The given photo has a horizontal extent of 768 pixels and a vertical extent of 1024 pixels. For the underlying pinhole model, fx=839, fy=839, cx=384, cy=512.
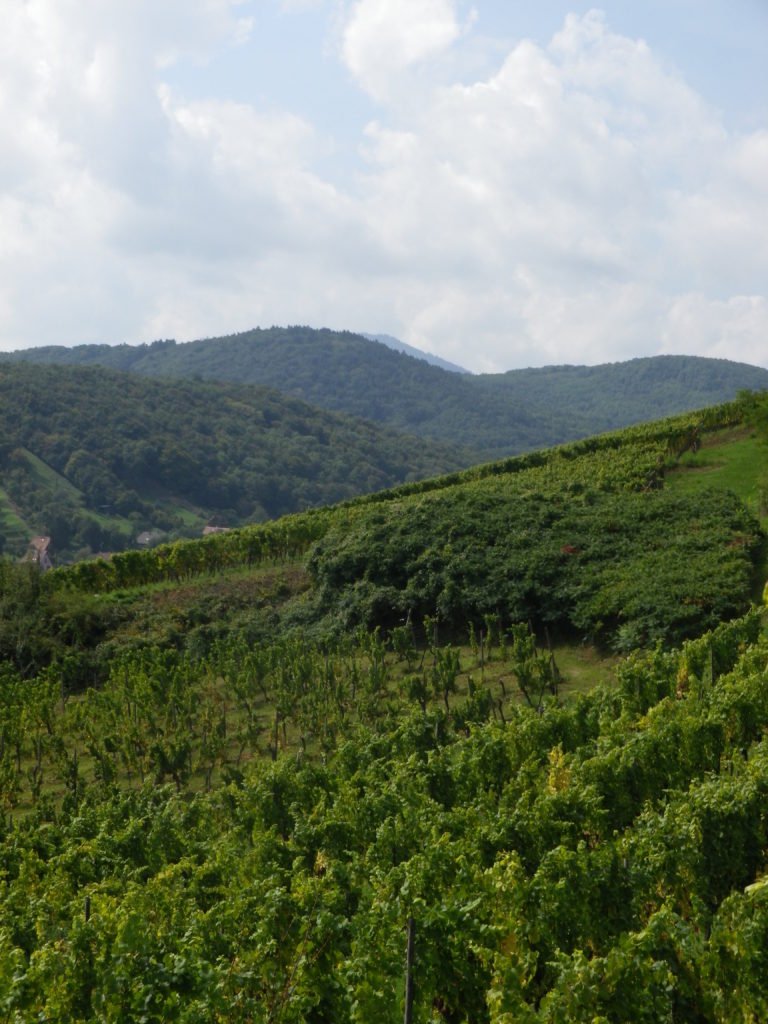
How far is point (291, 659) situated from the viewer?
23.0 m

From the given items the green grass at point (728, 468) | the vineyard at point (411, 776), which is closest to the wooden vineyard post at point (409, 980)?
the vineyard at point (411, 776)

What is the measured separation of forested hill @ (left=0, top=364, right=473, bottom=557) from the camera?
93.1m

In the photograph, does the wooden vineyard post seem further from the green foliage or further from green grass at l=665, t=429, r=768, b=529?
green grass at l=665, t=429, r=768, b=529

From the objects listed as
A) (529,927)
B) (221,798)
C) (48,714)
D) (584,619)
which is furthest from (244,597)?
(529,927)

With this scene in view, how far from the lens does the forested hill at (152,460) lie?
306 ft

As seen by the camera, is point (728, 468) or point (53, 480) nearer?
point (728, 468)

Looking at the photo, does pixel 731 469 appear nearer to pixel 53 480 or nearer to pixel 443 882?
pixel 443 882

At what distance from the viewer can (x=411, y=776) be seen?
12.5 metres

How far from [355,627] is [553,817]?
16.6m

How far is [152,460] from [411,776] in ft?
333

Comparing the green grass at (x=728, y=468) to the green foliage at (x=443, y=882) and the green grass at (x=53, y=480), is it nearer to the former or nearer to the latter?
the green foliage at (x=443, y=882)

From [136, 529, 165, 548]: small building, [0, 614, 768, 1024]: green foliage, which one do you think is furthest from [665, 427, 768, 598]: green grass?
[136, 529, 165, 548]: small building

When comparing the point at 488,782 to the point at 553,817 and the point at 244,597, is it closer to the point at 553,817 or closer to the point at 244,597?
the point at 553,817

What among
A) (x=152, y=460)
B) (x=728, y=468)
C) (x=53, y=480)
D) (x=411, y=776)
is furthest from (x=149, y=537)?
(x=411, y=776)
